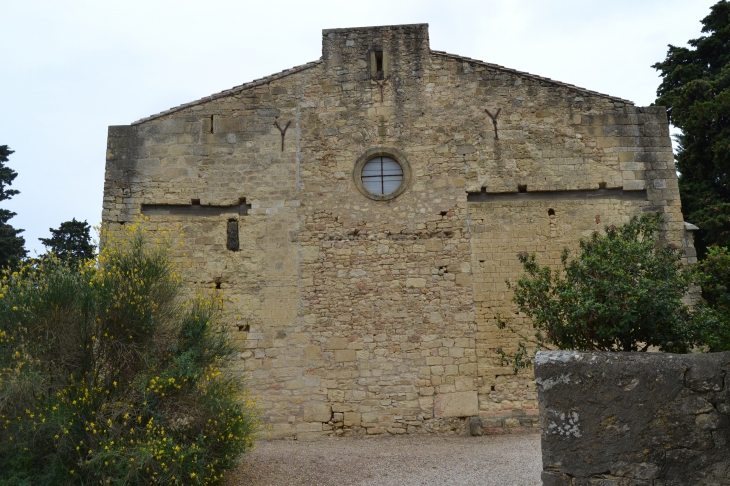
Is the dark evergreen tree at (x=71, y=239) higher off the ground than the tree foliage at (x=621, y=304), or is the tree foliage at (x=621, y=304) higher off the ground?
the dark evergreen tree at (x=71, y=239)

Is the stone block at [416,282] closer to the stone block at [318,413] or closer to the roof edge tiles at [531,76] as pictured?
the stone block at [318,413]

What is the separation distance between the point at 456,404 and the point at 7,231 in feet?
45.3

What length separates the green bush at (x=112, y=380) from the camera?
6508 mm

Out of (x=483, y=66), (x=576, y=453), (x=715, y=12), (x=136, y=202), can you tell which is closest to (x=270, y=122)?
(x=136, y=202)

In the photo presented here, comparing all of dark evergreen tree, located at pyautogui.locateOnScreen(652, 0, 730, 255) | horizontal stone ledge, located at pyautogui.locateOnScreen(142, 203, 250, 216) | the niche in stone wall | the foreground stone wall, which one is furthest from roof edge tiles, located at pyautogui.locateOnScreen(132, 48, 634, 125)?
the foreground stone wall

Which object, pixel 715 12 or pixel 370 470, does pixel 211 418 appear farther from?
pixel 715 12

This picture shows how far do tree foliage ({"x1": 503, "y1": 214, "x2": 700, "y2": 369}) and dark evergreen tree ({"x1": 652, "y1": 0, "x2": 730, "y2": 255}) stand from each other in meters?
6.67

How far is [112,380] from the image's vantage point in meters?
7.02

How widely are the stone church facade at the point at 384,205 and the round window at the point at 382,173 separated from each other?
26mm

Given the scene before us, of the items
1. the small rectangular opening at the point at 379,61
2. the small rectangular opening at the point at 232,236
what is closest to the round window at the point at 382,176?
the small rectangular opening at the point at 379,61

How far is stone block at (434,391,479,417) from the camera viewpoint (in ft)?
34.7

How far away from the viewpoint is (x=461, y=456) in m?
8.46

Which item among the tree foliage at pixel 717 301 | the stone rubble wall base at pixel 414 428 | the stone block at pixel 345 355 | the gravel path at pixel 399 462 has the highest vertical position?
the tree foliage at pixel 717 301

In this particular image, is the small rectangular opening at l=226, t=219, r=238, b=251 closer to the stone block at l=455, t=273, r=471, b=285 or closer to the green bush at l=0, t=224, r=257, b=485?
the green bush at l=0, t=224, r=257, b=485
